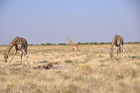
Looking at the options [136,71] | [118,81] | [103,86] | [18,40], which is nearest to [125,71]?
[136,71]

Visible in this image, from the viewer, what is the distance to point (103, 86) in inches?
461

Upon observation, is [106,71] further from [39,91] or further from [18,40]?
[18,40]

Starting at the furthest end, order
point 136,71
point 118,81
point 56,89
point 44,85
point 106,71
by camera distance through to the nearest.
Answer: point 106,71, point 136,71, point 118,81, point 44,85, point 56,89

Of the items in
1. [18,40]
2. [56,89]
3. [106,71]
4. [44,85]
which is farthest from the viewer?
[18,40]

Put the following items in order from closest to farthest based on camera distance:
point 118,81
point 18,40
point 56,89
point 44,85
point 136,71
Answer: point 56,89
point 44,85
point 118,81
point 136,71
point 18,40

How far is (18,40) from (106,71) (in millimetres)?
8807

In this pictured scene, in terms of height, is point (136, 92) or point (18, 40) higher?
point (18, 40)

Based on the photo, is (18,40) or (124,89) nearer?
(124,89)

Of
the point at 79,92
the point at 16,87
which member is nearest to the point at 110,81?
the point at 79,92

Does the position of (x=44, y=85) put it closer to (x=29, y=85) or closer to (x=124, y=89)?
(x=29, y=85)

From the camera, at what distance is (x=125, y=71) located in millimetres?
14977

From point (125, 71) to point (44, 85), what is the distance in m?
4.37

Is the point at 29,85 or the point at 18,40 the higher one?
the point at 18,40

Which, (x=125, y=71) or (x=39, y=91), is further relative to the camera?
(x=125, y=71)
